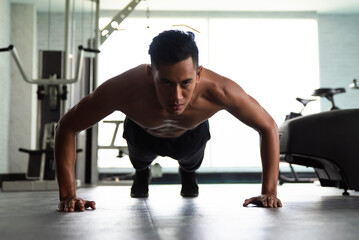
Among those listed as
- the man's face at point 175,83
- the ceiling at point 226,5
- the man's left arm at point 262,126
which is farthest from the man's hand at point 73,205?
the ceiling at point 226,5

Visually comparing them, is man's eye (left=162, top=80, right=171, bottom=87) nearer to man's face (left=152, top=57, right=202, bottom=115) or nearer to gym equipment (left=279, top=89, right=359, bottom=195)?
man's face (left=152, top=57, right=202, bottom=115)

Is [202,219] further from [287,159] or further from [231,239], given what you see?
[287,159]

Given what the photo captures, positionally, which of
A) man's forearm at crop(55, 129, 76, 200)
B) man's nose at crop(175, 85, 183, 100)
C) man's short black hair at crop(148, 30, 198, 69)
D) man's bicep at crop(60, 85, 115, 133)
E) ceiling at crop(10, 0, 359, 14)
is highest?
ceiling at crop(10, 0, 359, 14)

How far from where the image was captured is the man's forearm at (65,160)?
192 cm

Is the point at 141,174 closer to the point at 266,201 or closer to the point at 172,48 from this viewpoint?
the point at 266,201

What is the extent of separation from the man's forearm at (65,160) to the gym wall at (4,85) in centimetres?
535

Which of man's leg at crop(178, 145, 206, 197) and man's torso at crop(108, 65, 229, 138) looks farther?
man's leg at crop(178, 145, 206, 197)

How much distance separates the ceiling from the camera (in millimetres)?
7824

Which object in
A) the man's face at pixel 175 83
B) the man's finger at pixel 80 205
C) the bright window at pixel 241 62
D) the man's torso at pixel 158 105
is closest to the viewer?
the man's face at pixel 175 83

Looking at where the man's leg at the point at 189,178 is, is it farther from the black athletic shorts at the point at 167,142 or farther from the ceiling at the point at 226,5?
the ceiling at the point at 226,5

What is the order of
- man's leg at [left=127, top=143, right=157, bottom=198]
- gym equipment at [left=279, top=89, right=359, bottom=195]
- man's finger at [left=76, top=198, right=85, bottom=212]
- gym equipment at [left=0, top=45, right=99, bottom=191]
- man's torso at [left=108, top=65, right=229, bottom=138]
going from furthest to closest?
gym equipment at [left=0, top=45, right=99, bottom=191] → man's leg at [left=127, top=143, right=157, bottom=198] → gym equipment at [left=279, top=89, right=359, bottom=195] → man's torso at [left=108, top=65, right=229, bottom=138] → man's finger at [left=76, top=198, right=85, bottom=212]

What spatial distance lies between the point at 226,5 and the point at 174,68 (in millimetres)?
6713

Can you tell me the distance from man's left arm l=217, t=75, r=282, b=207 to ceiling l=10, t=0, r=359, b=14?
6080 millimetres

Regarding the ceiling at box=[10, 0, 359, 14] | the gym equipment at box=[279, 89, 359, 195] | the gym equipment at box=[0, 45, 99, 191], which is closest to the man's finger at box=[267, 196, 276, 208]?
the gym equipment at box=[279, 89, 359, 195]
